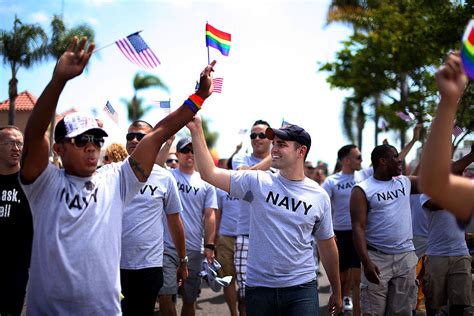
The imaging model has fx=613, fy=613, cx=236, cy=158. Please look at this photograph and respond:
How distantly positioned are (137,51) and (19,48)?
32989 millimetres

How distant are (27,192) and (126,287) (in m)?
2.67

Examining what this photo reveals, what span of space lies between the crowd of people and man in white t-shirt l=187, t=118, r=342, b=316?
0.04 ft

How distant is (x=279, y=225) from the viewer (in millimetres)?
4820

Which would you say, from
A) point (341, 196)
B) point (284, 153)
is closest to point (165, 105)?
point (284, 153)

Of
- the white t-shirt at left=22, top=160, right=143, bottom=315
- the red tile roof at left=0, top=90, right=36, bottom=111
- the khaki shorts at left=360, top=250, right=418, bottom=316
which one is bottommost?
the khaki shorts at left=360, top=250, right=418, bottom=316

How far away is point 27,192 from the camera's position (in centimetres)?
333

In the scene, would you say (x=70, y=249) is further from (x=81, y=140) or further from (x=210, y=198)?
(x=210, y=198)

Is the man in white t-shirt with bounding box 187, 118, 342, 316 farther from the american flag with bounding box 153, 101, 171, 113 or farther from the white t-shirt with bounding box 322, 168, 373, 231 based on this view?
the white t-shirt with bounding box 322, 168, 373, 231

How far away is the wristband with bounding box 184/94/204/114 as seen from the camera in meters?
3.70

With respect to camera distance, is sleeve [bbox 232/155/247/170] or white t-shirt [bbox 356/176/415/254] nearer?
white t-shirt [bbox 356/176/415/254]

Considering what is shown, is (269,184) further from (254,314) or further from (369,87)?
(369,87)

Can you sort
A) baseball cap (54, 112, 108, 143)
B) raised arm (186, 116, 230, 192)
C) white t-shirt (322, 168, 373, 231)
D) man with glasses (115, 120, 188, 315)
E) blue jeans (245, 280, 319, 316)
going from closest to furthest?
1. baseball cap (54, 112, 108, 143)
2. raised arm (186, 116, 230, 192)
3. blue jeans (245, 280, 319, 316)
4. man with glasses (115, 120, 188, 315)
5. white t-shirt (322, 168, 373, 231)

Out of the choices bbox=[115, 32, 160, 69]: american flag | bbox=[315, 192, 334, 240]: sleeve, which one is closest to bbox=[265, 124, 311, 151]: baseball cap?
bbox=[315, 192, 334, 240]: sleeve

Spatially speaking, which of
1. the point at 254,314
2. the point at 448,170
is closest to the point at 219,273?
the point at 254,314
